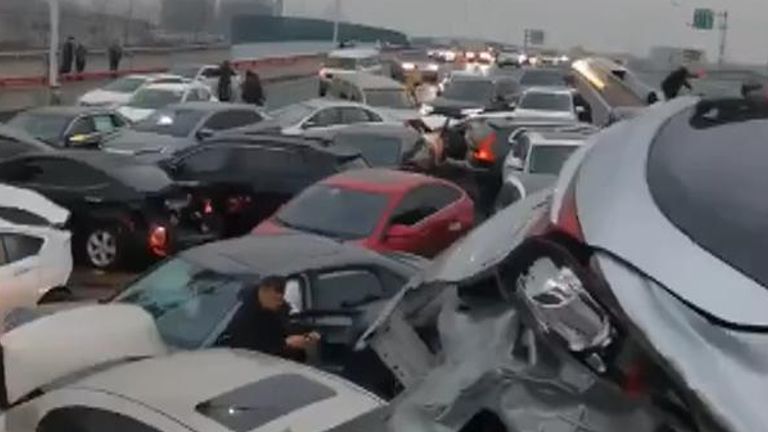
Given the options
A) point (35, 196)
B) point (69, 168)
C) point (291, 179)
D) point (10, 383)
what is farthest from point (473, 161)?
point (10, 383)

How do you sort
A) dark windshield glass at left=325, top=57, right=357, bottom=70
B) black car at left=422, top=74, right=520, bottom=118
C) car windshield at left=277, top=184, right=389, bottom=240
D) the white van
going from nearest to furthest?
1. car windshield at left=277, top=184, right=389, bottom=240
2. black car at left=422, top=74, right=520, bottom=118
3. the white van
4. dark windshield glass at left=325, top=57, right=357, bottom=70

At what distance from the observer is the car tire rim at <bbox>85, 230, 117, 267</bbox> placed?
48.6ft

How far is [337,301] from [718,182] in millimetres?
5378

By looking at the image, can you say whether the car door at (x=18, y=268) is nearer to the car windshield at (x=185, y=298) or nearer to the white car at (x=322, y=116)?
the car windshield at (x=185, y=298)

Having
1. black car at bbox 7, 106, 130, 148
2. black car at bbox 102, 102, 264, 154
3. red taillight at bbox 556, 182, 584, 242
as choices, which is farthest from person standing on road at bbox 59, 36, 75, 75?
red taillight at bbox 556, 182, 584, 242

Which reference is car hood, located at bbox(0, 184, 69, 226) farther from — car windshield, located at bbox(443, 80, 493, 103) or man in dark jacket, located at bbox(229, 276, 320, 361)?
car windshield, located at bbox(443, 80, 493, 103)

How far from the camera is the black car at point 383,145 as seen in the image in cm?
1941

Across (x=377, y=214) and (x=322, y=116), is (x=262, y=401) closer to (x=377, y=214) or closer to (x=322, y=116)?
(x=377, y=214)

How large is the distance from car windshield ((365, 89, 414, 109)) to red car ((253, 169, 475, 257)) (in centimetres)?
1759

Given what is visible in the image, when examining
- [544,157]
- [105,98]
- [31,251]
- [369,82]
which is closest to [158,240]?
[31,251]

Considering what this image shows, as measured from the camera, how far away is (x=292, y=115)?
25359 mm

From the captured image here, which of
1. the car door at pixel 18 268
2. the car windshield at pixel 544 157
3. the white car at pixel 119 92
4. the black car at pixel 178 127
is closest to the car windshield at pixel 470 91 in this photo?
the white car at pixel 119 92

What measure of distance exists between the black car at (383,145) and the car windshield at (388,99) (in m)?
10.5

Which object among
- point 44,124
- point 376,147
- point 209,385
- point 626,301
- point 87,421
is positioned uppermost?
point 626,301
